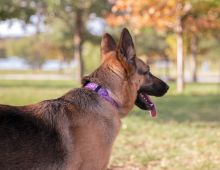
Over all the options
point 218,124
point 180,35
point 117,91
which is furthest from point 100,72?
point 180,35

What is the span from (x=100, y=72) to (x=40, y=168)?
47.5 inches

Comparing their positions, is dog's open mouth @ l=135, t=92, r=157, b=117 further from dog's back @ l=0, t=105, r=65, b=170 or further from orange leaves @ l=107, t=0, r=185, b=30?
orange leaves @ l=107, t=0, r=185, b=30

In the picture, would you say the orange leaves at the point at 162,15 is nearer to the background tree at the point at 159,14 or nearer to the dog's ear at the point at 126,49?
the background tree at the point at 159,14

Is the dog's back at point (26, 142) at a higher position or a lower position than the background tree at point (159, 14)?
lower

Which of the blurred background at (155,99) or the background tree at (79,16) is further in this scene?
the background tree at (79,16)

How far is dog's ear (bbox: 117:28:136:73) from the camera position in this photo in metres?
4.86

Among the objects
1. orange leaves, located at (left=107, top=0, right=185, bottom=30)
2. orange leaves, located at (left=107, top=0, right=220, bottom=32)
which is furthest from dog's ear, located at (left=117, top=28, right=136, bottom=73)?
orange leaves, located at (left=107, top=0, right=185, bottom=30)

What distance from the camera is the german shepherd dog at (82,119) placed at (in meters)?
4.27

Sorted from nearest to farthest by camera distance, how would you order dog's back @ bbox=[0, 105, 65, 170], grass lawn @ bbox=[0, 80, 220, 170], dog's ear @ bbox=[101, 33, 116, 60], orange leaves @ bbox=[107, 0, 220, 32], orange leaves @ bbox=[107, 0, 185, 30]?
dog's back @ bbox=[0, 105, 65, 170] → dog's ear @ bbox=[101, 33, 116, 60] → grass lawn @ bbox=[0, 80, 220, 170] → orange leaves @ bbox=[107, 0, 185, 30] → orange leaves @ bbox=[107, 0, 220, 32]

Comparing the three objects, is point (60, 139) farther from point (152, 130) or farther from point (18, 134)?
point (152, 130)

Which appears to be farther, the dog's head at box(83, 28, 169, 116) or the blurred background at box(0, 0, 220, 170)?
the blurred background at box(0, 0, 220, 170)

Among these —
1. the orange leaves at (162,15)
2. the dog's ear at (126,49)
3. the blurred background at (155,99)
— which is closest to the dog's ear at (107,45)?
the dog's ear at (126,49)

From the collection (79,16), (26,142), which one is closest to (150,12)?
(79,16)

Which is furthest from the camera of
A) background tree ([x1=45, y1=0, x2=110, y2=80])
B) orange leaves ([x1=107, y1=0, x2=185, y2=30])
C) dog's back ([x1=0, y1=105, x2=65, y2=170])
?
background tree ([x1=45, y1=0, x2=110, y2=80])
